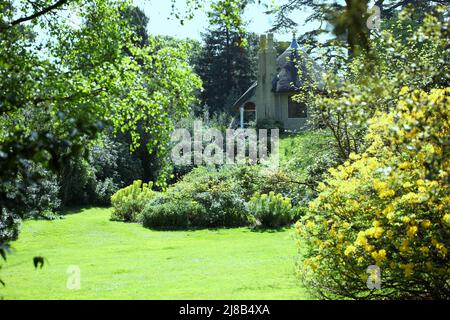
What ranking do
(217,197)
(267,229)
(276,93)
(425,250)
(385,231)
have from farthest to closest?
(276,93), (217,197), (267,229), (385,231), (425,250)

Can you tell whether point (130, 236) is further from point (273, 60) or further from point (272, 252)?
point (273, 60)

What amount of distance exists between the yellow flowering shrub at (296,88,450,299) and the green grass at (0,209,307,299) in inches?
34.0

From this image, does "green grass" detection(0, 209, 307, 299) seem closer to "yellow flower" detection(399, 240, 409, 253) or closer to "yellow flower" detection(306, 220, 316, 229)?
"yellow flower" detection(306, 220, 316, 229)

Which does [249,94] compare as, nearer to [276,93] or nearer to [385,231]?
[276,93]

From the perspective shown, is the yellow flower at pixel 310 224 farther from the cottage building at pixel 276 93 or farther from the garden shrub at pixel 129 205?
the cottage building at pixel 276 93

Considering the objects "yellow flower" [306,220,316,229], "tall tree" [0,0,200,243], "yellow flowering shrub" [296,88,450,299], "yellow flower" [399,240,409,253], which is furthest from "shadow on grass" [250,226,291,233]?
"yellow flower" [399,240,409,253]

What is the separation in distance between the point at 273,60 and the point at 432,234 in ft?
96.7

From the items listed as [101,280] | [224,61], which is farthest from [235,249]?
[224,61]

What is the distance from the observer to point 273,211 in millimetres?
16141

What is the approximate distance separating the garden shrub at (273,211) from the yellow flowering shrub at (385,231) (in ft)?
28.7

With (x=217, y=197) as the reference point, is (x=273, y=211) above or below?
below

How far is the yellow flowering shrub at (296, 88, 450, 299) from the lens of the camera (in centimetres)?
557

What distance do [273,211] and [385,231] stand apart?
32.9 feet

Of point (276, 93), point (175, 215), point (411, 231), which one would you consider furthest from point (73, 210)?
point (411, 231)
